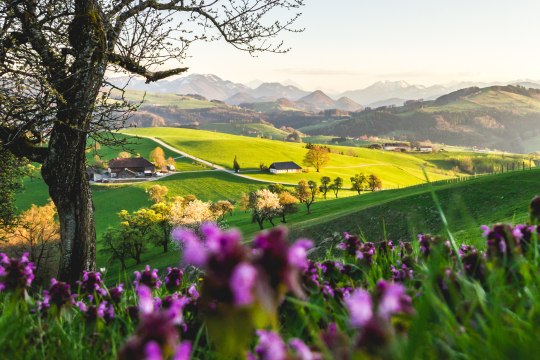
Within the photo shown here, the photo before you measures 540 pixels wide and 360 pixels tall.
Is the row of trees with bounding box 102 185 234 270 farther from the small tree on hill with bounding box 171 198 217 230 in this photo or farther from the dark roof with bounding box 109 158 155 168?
the dark roof with bounding box 109 158 155 168

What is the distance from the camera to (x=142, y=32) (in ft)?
44.9

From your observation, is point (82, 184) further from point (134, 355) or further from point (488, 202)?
point (488, 202)

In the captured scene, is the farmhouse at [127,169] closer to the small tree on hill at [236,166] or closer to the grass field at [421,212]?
the small tree on hill at [236,166]

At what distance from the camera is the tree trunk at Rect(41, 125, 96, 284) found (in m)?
12.0

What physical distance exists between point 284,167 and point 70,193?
145m

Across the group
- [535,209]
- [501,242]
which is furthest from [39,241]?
[501,242]

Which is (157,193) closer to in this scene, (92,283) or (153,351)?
(92,283)

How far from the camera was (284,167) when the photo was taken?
513 feet

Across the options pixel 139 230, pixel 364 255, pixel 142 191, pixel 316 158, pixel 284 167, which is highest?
pixel 364 255

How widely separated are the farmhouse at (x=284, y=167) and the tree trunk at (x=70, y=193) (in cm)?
14083

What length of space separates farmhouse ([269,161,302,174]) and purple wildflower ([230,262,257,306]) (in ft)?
497

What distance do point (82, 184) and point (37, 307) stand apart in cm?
917

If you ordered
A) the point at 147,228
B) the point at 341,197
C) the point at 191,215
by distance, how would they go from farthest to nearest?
the point at 341,197 → the point at 191,215 → the point at 147,228

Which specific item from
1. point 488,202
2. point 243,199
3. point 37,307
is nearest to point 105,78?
point 37,307
